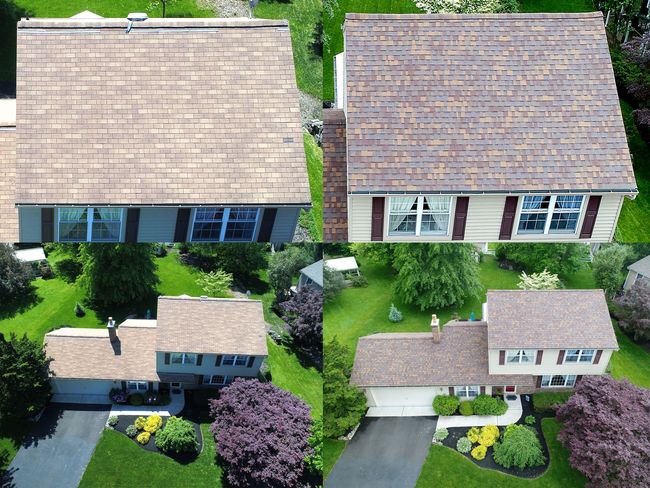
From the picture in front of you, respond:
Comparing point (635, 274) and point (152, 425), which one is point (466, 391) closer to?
point (635, 274)

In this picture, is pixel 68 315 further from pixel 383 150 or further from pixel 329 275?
pixel 383 150

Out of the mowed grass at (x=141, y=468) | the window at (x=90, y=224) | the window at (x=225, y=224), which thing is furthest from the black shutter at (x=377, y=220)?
the mowed grass at (x=141, y=468)

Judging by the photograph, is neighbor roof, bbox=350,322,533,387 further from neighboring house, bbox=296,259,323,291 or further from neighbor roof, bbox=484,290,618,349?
neighboring house, bbox=296,259,323,291

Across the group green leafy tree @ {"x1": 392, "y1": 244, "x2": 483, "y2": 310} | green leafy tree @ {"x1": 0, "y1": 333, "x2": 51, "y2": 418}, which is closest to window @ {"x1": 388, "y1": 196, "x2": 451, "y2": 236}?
green leafy tree @ {"x1": 392, "y1": 244, "x2": 483, "y2": 310}

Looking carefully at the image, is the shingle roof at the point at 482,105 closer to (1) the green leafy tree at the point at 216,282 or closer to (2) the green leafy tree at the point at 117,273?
(1) the green leafy tree at the point at 216,282

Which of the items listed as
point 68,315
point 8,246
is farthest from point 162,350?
point 8,246

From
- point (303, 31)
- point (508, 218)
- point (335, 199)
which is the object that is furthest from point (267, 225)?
point (303, 31)
